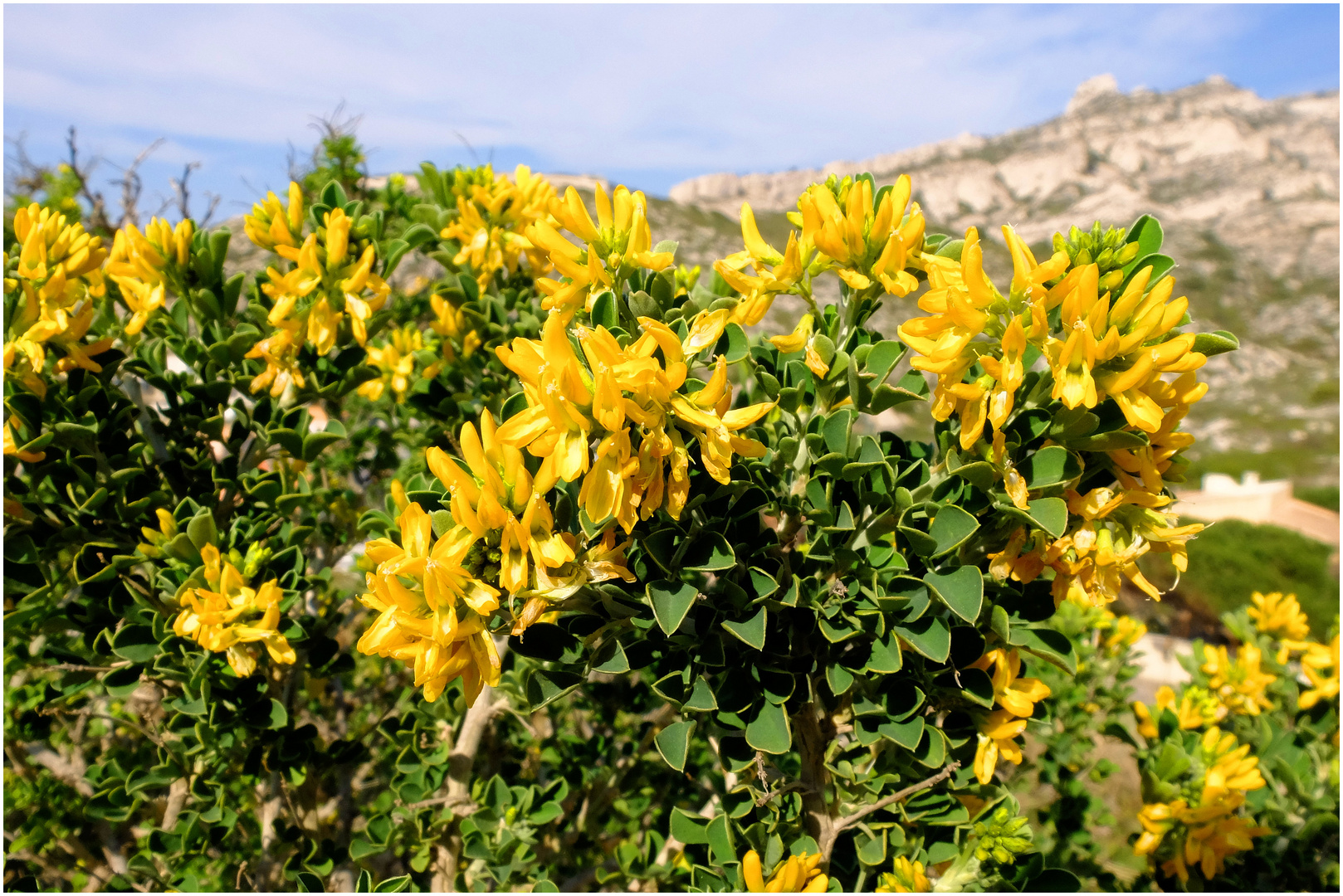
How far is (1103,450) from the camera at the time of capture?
1190mm

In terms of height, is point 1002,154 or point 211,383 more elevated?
point 1002,154

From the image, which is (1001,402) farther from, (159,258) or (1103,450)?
(159,258)

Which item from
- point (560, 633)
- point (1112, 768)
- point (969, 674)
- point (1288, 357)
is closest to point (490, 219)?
point (560, 633)

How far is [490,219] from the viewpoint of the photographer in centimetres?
227

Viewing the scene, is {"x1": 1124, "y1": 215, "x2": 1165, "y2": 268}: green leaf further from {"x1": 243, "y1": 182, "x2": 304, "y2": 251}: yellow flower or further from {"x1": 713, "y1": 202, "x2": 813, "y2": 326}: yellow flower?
{"x1": 243, "y1": 182, "x2": 304, "y2": 251}: yellow flower

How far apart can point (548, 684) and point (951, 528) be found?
2.36ft

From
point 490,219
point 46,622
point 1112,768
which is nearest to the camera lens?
point 46,622

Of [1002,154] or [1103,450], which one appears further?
[1002,154]

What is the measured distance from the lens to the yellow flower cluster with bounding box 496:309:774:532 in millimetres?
985

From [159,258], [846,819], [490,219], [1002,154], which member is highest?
[1002,154]

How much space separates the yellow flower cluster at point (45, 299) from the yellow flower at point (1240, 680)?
149 inches

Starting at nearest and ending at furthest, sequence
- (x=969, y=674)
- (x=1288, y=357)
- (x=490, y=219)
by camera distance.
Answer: (x=969, y=674) < (x=490, y=219) < (x=1288, y=357)

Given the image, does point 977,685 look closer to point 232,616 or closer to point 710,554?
point 710,554

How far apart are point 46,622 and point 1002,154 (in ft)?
407
